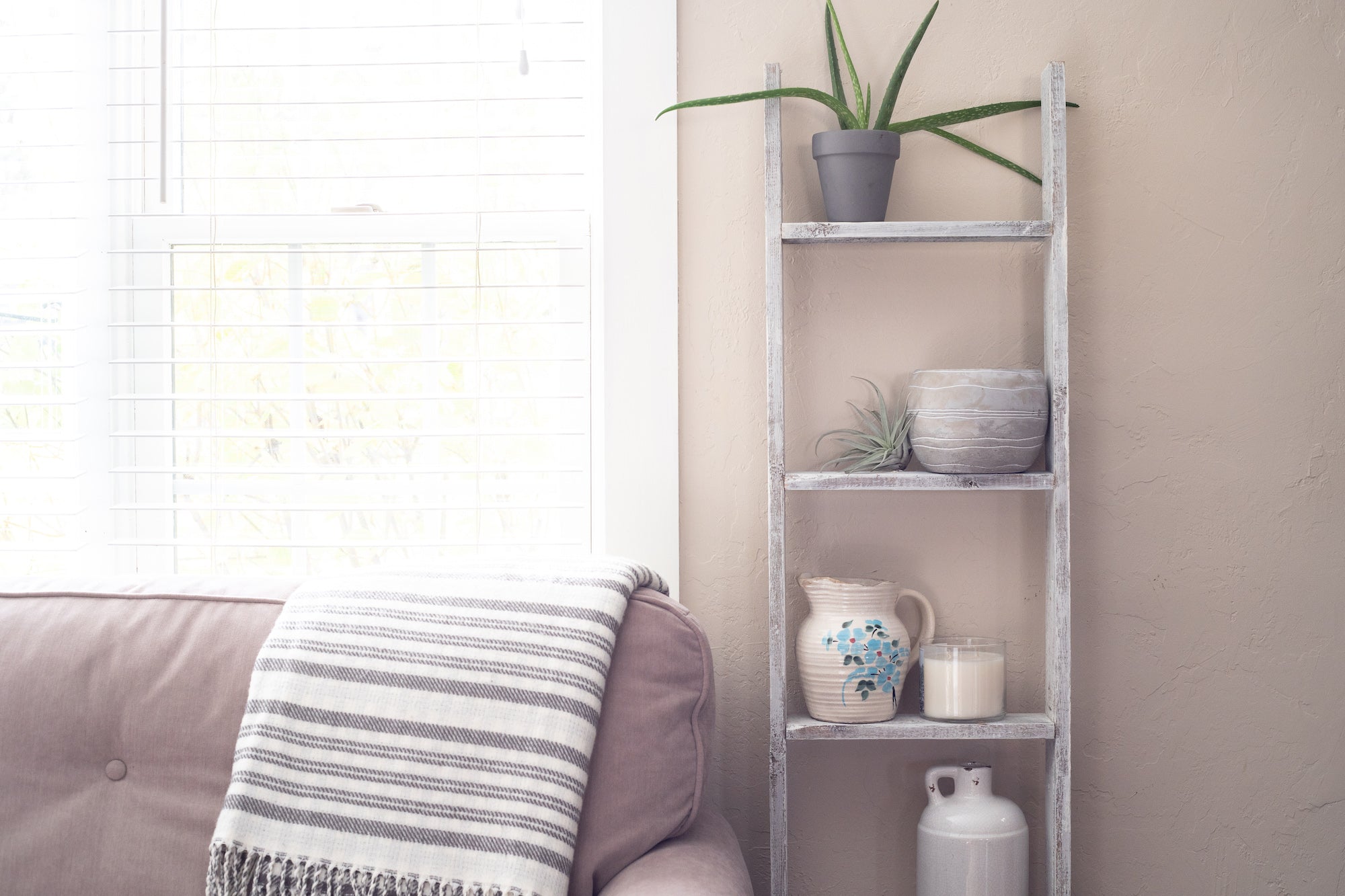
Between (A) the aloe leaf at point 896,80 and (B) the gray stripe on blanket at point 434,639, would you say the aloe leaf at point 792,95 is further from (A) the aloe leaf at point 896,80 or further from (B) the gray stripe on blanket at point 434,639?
(B) the gray stripe on blanket at point 434,639

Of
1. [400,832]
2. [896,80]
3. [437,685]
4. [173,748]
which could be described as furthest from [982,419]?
[173,748]

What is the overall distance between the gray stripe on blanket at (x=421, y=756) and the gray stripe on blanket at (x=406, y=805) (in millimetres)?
41

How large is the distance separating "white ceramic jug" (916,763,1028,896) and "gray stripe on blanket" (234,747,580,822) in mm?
572

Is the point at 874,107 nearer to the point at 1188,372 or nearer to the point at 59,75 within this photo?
the point at 1188,372

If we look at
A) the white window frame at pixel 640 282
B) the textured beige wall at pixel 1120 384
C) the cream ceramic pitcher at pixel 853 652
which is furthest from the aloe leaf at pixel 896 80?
the cream ceramic pitcher at pixel 853 652

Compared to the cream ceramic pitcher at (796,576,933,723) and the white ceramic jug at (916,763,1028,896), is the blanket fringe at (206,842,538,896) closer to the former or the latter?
the cream ceramic pitcher at (796,576,933,723)

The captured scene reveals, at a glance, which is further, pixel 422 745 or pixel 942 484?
pixel 942 484

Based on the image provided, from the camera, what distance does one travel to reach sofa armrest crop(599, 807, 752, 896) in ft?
3.00

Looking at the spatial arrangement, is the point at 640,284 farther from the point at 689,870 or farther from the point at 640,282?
the point at 689,870

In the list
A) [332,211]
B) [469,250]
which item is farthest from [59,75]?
[469,250]

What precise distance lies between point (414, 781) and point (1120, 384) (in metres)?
1.19

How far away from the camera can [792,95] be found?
1269 millimetres

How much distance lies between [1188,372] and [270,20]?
169cm

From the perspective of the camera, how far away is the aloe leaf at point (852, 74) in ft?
4.25
